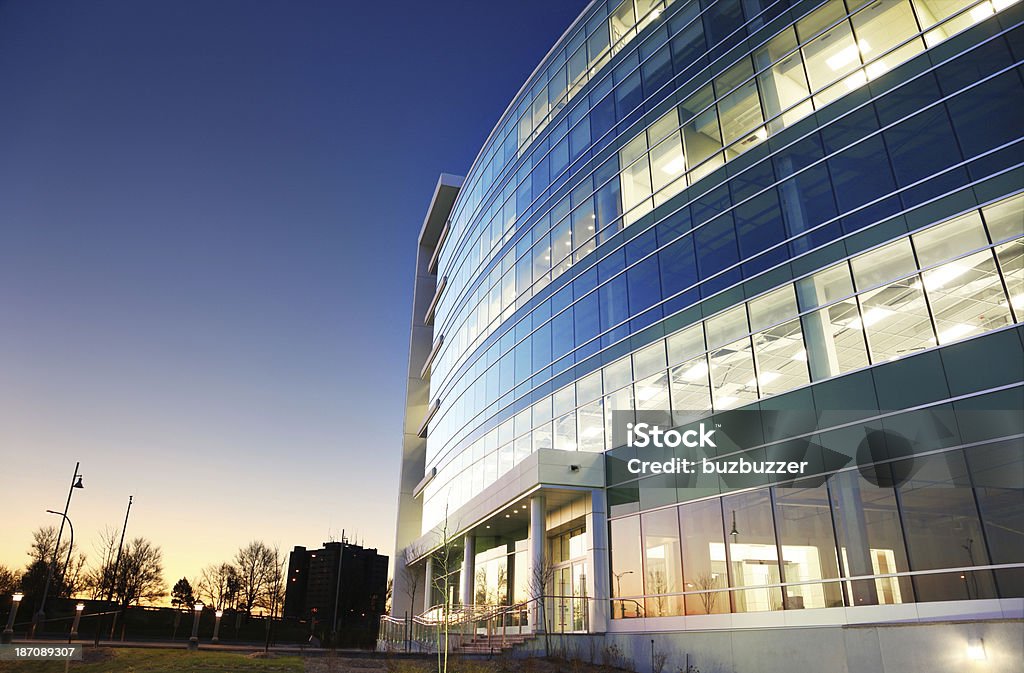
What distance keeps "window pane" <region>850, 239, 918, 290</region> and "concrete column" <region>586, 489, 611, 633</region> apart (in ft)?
40.5

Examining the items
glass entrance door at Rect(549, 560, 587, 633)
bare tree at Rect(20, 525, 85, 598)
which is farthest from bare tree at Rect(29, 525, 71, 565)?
glass entrance door at Rect(549, 560, 587, 633)

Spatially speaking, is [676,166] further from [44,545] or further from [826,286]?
[44,545]

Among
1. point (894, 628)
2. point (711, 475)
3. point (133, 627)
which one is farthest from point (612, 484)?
point (133, 627)

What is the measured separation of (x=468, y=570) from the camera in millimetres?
36344

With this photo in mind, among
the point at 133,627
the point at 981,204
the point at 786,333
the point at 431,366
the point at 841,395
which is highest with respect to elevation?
the point at 431,366

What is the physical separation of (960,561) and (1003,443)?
2.80 m

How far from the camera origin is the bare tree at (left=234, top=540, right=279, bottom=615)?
314 feet

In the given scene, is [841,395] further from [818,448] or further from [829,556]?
[829,556]

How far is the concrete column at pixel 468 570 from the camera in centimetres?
3562

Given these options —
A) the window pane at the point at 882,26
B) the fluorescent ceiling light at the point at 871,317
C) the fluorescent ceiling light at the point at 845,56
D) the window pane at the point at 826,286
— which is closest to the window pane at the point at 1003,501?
the fluorescent ceiling light at the point at 871,317

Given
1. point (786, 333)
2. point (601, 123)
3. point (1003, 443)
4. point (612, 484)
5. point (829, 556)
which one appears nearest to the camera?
point (1003, 443)

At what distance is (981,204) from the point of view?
1698cm

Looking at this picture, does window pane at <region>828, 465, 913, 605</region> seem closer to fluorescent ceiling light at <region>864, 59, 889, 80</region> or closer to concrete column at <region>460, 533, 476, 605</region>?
fluorescent ceiling light at <region>864, 59, 889, 80</region>

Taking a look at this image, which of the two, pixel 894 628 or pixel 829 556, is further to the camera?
pixel 829 556
